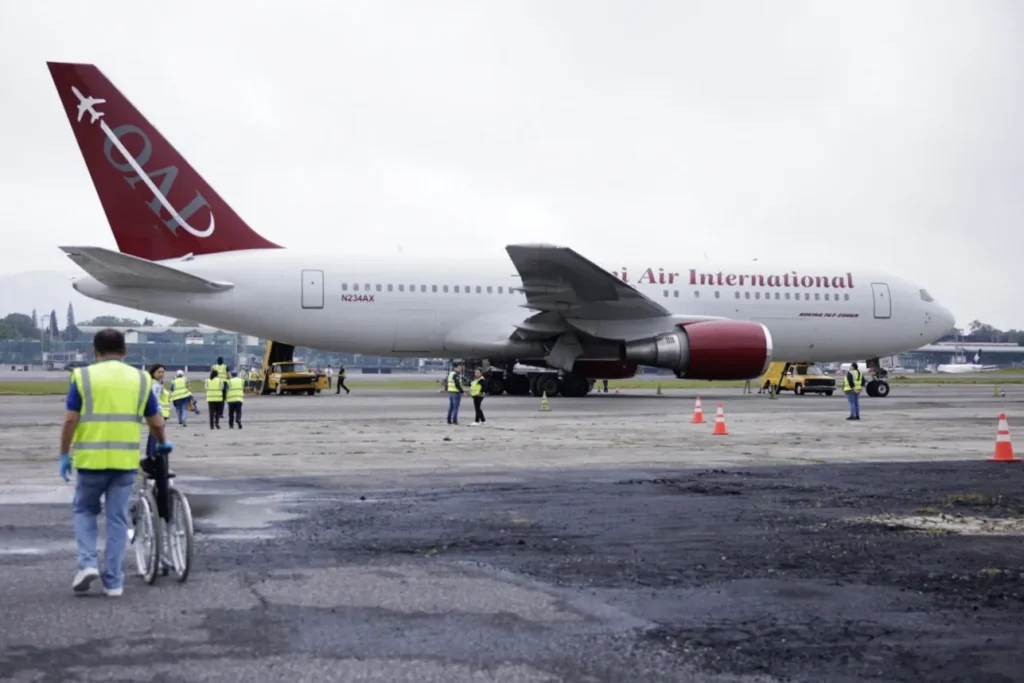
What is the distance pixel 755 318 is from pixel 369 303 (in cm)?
1220

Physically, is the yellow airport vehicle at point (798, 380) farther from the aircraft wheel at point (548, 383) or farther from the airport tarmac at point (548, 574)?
the airport tarmac at point (548, 574)

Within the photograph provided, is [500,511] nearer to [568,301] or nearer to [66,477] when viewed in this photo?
[66,477]

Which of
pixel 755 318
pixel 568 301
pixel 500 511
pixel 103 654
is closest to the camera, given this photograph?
pixel 103 654

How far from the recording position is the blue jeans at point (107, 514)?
7305mm

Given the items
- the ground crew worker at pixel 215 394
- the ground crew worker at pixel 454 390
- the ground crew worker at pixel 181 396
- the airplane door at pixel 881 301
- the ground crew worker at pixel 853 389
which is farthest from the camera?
the airplane door at pixel 881 301

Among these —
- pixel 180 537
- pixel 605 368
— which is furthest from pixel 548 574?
pixel 605 368

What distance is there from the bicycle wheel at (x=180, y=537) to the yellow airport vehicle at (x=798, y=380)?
38.7 metres

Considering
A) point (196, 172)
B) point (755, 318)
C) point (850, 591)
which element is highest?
point (196, 172)

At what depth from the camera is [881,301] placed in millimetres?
38719

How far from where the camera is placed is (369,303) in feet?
113

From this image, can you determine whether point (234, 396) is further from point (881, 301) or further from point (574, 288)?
point (881, 301)

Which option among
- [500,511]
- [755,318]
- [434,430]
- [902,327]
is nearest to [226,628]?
[500,511]

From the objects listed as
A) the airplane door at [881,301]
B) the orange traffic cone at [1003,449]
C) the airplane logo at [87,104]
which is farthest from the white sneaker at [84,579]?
the airplane door at [881,301]

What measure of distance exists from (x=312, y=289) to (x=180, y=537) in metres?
26.7
